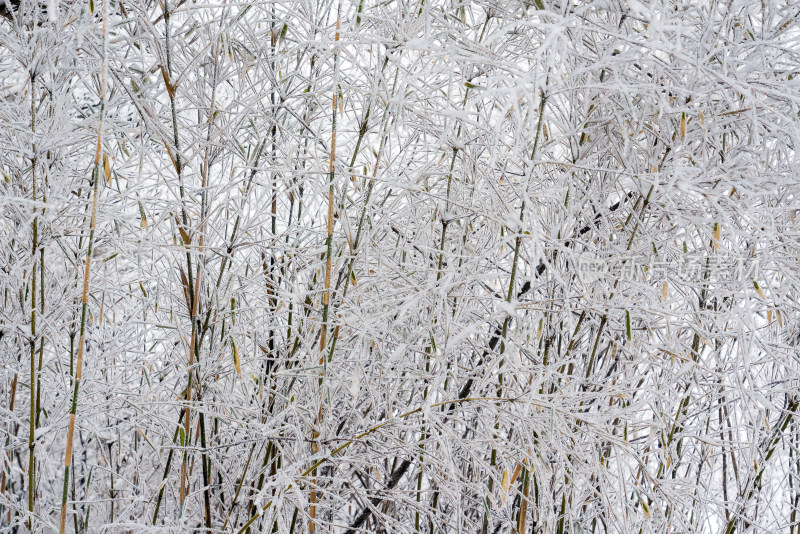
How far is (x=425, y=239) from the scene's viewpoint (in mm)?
1302

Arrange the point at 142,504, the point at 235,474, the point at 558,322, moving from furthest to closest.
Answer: the point at 142,504
the point at 235,474
the point at 558,322

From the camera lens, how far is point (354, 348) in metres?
1.38

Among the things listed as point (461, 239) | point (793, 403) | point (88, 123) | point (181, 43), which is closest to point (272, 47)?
point (181, 43)

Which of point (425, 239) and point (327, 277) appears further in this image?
point (425, 239)

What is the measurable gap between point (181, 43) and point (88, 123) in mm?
236

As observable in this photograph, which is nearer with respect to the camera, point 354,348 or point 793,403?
point 354,348

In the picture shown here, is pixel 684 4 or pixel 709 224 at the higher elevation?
pixel 684 4

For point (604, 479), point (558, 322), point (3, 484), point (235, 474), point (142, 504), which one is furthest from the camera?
point (3, 484)

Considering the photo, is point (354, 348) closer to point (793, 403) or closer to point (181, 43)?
point (181, 43)

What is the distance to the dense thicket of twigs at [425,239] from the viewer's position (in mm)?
996

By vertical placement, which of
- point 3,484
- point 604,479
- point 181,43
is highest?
point 181,43

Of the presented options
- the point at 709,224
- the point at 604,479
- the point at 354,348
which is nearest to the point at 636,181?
the point at 709,224

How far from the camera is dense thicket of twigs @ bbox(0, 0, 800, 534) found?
996 millimetres

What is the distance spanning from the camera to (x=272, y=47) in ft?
4.58
